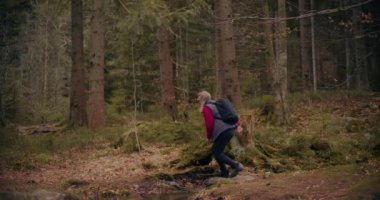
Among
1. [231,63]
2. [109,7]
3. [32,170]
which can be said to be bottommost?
[32,170]

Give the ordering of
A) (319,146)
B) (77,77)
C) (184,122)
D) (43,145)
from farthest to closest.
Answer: (77,77) → (184,122) → (43,145) → (319,146)

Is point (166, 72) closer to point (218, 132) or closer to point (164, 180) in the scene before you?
point (164, 180)

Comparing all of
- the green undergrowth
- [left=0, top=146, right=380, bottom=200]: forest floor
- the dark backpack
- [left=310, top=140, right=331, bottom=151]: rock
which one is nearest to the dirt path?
[left=0, top=146, right=380, bottom=200]: forest floor

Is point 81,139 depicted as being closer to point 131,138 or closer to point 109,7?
point 131,138

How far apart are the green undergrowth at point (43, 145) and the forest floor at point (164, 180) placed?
653 millimetres

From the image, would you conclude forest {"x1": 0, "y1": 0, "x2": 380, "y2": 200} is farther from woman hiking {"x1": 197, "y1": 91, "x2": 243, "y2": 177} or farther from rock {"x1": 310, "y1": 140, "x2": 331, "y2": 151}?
woman hiking {"x1": 197, "y1": 91, "x2": 243, "y2": 177}

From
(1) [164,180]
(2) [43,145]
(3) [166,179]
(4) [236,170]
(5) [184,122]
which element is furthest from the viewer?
(5) [184,122]

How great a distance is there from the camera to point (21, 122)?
28547mm

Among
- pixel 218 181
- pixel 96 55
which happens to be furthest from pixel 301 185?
pixel 96 55

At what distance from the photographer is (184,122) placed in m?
19.8

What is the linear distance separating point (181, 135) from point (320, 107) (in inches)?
301

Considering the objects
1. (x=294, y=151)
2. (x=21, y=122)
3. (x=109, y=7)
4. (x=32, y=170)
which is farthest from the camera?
(x=21, y=122)

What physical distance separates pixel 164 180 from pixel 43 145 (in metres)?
6.68

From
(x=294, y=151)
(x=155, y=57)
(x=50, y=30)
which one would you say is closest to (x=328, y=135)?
(x=294, y=151)
